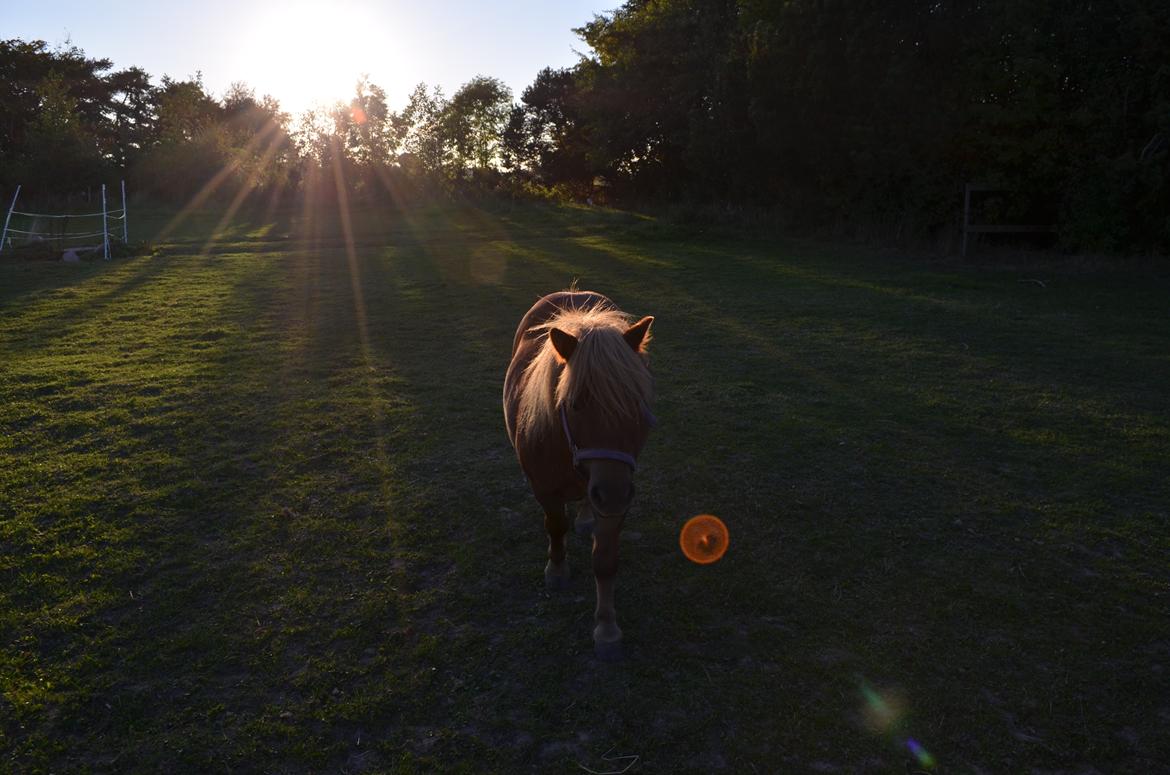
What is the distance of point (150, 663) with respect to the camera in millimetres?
3244

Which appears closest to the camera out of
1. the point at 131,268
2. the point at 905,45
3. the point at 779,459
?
the point at 779,459

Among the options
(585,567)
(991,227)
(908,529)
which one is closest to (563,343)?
(585,567)

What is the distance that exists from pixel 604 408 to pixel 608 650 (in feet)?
3.77

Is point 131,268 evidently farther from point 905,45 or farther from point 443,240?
point 905,45

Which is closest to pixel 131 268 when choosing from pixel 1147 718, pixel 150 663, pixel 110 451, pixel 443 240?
pixel 443 240

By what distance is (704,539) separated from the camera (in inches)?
173

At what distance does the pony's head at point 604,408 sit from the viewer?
9.51 ft

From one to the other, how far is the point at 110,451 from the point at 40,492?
2.63ft

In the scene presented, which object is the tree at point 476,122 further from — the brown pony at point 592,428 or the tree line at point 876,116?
the brown pony at point 592,428

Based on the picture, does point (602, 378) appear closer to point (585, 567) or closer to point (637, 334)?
point (637, 334)

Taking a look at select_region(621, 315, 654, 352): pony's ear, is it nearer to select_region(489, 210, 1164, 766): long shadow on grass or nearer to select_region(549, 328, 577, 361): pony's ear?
select_region(549, 328, 577, 361): pony's ear

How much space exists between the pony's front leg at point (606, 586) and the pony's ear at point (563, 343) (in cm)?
71

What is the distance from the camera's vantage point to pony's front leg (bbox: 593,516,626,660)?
3115 mm

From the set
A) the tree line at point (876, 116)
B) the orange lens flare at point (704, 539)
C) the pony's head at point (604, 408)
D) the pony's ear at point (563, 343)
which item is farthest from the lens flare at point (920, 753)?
the tree line at point (876, 116)
